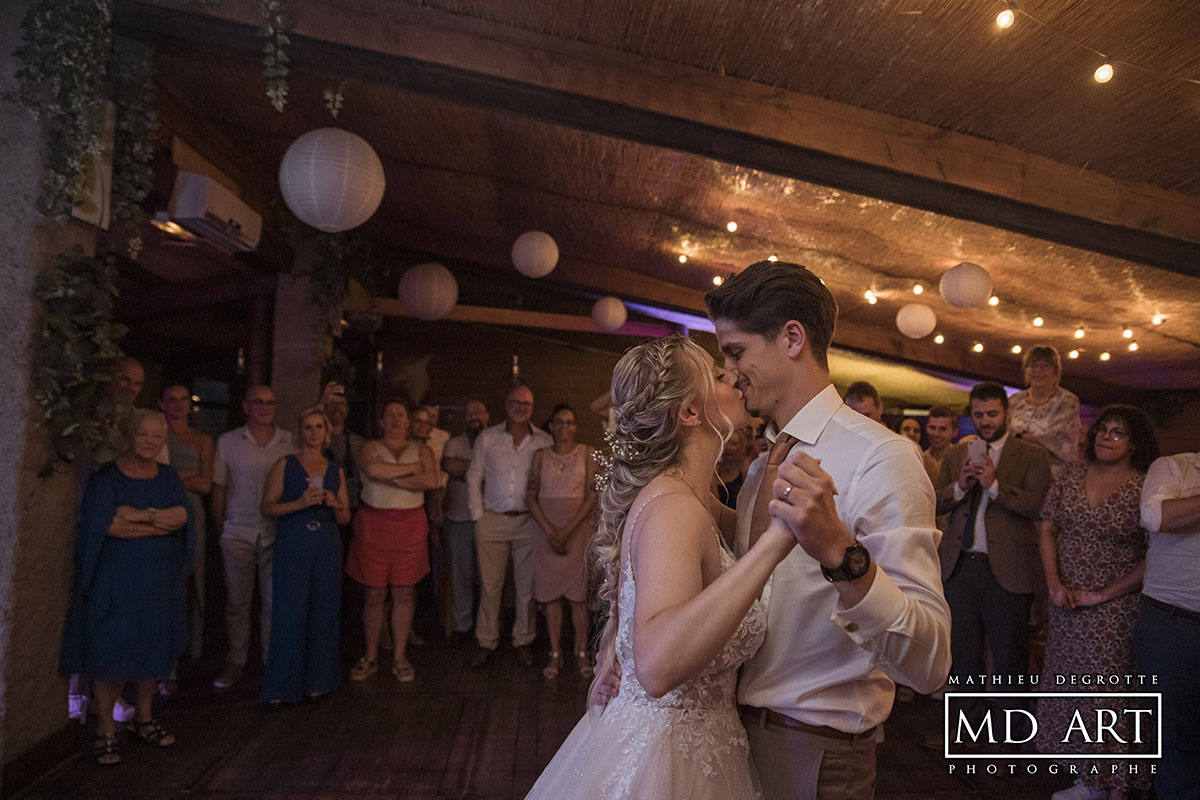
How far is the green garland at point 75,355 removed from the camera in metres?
3.06

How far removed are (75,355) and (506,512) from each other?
2714 millimetres

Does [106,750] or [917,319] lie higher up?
[917,319]

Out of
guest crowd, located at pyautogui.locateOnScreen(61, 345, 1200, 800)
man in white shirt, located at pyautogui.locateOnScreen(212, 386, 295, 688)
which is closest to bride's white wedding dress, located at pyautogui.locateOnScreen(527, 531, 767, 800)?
guest crowd, located at pyautogui.locateOnScreen(61, 345, 1200, 800)

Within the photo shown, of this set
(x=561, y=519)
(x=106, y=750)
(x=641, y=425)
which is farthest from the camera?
(x=561, y=519)

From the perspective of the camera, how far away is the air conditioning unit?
446cm

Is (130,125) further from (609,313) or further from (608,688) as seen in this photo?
(609,313)

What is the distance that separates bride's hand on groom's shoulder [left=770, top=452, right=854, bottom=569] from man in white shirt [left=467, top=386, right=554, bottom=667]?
4159mm

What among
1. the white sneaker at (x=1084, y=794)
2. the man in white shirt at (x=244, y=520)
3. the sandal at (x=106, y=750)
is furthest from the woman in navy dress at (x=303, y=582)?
the white sneaker at (x=1084, y=794)

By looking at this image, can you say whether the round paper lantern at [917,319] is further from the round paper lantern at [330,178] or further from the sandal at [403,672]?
the sandal at [403,672]

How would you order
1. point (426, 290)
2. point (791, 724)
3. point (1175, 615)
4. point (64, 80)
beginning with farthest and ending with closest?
point (426, 290) < point (64, 80) < point (1175, 615) < point (791, 724)

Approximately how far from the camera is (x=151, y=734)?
11.4ft

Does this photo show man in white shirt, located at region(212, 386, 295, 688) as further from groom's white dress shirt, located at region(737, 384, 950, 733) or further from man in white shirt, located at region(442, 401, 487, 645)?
groom's white dress shirt, located at region(737, 384, 950, 733)

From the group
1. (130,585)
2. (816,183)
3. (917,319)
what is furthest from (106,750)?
(917,319)

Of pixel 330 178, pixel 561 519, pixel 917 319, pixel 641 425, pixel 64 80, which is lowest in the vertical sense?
pixel 561 519
